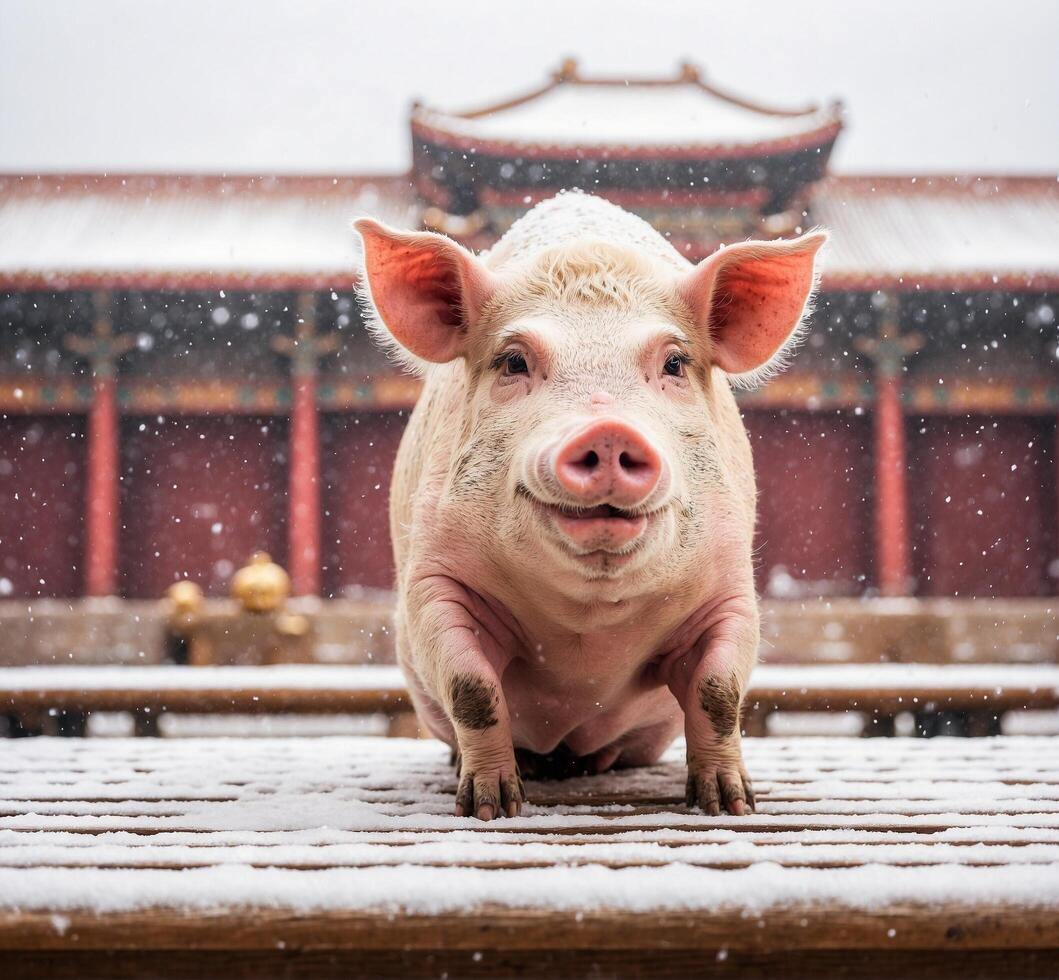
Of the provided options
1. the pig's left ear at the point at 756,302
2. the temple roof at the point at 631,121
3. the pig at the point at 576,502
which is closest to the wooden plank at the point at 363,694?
the pig at the point at 576,502

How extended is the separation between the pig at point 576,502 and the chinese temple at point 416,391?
27.4 ft

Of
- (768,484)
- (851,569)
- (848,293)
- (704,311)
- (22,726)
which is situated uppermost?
(704,311)

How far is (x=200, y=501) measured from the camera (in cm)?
1204

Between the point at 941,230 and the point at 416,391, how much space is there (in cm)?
686

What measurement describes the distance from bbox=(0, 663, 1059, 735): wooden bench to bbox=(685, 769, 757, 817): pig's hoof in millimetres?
2004

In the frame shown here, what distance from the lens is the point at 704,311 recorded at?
239 centimetres

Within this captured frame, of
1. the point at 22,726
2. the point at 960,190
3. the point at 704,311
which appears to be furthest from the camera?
the point at 960,190

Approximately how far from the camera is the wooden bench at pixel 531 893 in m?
1.66

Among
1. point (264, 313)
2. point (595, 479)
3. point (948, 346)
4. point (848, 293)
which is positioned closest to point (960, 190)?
point (948, 346)

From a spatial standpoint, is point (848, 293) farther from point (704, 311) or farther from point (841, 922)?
point (841, 922)

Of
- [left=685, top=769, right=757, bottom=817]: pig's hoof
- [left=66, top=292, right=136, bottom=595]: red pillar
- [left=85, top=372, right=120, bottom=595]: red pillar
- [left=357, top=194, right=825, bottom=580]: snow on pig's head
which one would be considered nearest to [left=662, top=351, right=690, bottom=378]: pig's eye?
[left=357, top=194, right=825, bottom=580]: snow on pig's head

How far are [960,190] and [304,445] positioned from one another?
9616 mm

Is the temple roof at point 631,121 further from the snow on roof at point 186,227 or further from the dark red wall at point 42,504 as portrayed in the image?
the dark red wall at point 42,504

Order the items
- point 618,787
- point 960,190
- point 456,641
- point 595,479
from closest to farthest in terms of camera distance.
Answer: point 595,479 < point 456,641 < point 618,787 < point 960,190
